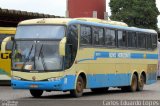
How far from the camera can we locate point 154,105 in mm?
19969

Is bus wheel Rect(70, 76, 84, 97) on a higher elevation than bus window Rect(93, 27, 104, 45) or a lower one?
lower

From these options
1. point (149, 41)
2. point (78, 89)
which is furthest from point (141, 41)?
point (78, 89)

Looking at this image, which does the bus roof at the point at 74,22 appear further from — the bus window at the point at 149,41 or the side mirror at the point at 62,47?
the bus window at the point at 149,41

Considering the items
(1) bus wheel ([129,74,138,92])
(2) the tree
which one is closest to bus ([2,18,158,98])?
(1) bus wheel ([129,74,138,92])

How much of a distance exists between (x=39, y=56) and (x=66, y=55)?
3.09ft

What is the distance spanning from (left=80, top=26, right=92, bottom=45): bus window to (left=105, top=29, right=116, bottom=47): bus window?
174cm

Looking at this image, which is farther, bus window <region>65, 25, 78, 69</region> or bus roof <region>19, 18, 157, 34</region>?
bus roof <region>19, 18, 157, 34</region>

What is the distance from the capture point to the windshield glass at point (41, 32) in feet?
78.2

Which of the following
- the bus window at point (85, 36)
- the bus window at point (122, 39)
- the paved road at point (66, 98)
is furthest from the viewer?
the bus window at point (122, 39)

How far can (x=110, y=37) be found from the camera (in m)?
27.7

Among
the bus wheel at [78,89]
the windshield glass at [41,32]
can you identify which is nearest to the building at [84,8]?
the bus wheel at [78,89]

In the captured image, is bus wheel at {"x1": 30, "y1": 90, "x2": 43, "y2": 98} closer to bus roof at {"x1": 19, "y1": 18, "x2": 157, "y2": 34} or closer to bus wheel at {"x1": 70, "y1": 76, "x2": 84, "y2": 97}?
bus wheel at {"x1": 70, "y1": 76, "x2": 84, "y2": 97}

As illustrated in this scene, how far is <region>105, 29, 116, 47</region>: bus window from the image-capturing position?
2733cm

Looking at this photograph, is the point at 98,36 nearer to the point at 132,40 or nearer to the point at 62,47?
the point at 62,47
